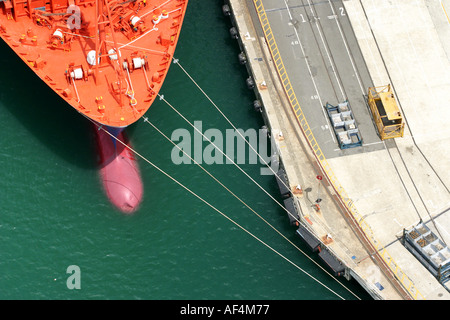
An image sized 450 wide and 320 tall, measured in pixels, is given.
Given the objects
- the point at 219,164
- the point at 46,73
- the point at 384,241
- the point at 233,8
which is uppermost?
the point at 233,8

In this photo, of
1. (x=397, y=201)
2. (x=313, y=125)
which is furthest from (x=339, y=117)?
(x=397, y=201)

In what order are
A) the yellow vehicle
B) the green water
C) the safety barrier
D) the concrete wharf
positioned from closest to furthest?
1. the safety barrier
2. the green water
3. the concrete wharf
4. the yellow vehicle

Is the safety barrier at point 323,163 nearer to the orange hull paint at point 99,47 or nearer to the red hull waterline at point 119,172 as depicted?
the orange hull paint at point 99,47

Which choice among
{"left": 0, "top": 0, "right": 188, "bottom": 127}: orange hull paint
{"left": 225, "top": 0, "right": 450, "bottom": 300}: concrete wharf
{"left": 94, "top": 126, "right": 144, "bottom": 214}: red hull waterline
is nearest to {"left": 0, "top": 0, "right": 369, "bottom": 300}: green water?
{"left": 94, "top": 126, "right": 144, "bottom": 214}: red hull waterline

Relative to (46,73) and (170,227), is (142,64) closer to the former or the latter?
(46,73)

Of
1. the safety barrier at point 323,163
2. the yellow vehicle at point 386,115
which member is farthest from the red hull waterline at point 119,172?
the yellow vehicle at point 386,115

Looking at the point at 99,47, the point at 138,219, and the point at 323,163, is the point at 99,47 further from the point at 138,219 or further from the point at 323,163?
the point at 323,163

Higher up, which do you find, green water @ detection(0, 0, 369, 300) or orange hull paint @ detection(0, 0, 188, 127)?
orange hull paint @ detection(0, 0, 188, 127)

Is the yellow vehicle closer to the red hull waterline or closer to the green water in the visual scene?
the green water
